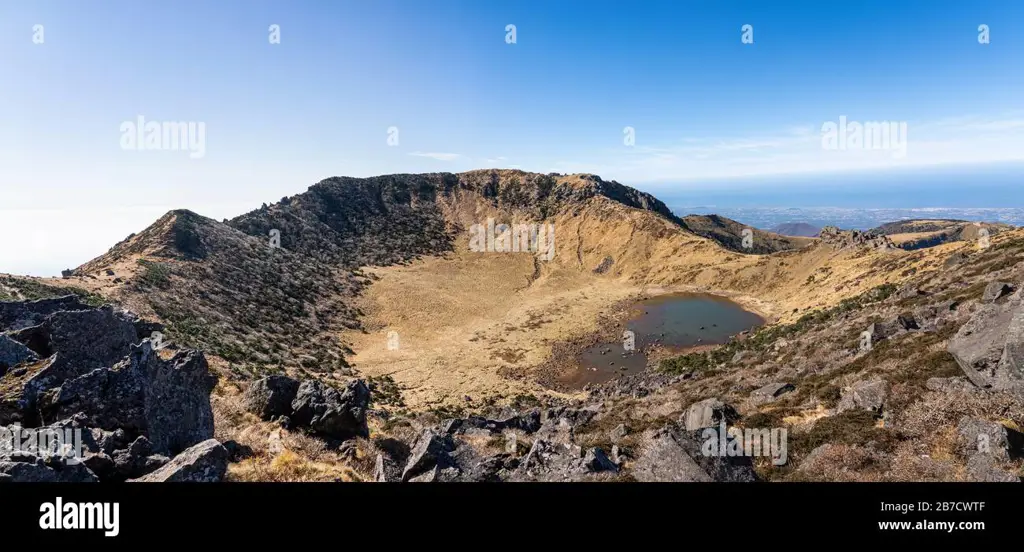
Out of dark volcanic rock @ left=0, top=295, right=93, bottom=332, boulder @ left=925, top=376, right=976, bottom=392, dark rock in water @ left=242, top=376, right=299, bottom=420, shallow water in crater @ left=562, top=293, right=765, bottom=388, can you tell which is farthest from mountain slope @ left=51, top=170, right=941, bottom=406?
boulder @ left=925, top=376, right=976, bottom=392

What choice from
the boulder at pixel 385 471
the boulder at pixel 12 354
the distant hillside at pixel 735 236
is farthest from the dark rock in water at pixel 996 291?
the distant hillside at pixel 735 236

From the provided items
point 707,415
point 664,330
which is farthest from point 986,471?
point 664,330

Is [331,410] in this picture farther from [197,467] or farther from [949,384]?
[949,384]

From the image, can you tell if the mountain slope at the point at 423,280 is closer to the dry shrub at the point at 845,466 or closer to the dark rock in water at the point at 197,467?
the dark rock in water at the point at 197,467

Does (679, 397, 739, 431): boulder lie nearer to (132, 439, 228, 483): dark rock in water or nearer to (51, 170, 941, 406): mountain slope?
(132, 439, 228, 483): dark rock in water
